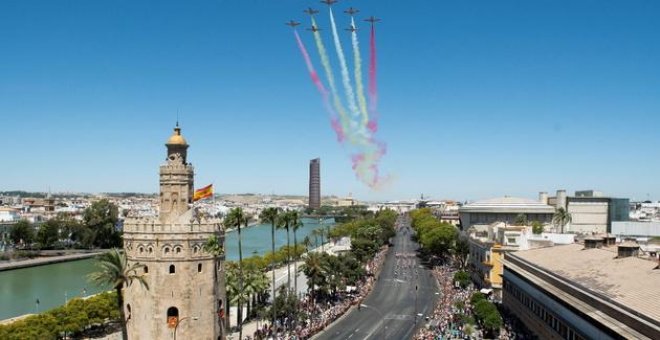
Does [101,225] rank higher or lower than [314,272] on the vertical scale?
higher

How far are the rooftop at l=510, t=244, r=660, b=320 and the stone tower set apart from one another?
25680 mm

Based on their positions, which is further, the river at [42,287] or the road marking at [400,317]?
the river at [42,287]

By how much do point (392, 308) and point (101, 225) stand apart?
108556mm

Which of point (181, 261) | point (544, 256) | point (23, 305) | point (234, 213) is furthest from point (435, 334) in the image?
point (23, 305)

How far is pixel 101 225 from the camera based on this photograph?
508 feet

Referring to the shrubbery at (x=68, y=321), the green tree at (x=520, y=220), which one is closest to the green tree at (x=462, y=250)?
the green tree at (x=520, y=220)

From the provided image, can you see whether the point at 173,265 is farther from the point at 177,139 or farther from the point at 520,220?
the point at 520,220

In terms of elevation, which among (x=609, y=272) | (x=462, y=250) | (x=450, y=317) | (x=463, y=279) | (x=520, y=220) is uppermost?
(x=609, y=272)

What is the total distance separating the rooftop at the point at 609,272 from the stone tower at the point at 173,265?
25.7 m

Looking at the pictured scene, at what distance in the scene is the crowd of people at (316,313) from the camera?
5689 centimetres

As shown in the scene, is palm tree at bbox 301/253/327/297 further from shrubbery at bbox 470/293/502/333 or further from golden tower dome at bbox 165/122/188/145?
golden tower dome at bbox 165/122/188/145

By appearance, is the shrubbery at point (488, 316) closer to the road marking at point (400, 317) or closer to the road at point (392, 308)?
the road at point (392, 308)

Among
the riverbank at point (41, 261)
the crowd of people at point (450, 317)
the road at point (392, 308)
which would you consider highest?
the crowd of people at point (450, 317)

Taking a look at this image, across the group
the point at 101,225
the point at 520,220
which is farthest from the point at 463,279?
the point at 101,225
